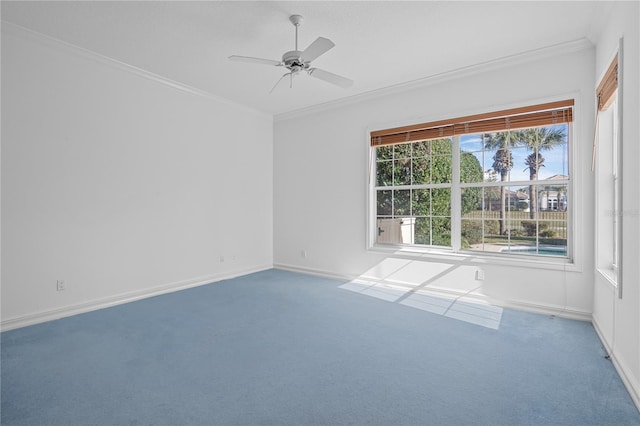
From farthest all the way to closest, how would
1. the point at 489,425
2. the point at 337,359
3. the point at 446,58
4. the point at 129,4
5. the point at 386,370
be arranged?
1. the point at 446,58
2. the point at 129,4
3. the point at 337,359
4. the point at 386,370
5. the point at 489,425

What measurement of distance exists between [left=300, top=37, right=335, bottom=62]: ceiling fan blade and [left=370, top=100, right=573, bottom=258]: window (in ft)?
6.61

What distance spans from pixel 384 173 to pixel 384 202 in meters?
0.42

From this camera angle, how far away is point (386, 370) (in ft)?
7.28

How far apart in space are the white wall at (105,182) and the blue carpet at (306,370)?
542mm

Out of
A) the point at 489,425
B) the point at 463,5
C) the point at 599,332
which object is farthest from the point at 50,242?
the point at 599,332

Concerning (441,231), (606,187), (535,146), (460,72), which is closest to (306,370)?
(441,231)

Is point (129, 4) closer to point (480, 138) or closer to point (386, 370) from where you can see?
point (386, 370)

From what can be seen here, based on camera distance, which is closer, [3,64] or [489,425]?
[489,425]

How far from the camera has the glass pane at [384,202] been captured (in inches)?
188

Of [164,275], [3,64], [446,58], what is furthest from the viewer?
[164,275]

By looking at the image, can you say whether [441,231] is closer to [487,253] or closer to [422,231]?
[422,231]

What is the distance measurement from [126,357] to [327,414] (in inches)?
62.9

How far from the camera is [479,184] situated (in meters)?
3.94

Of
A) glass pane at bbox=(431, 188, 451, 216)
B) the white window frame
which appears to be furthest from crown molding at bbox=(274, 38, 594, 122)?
glass pane at bbox=(431, 188, 451, 216)
